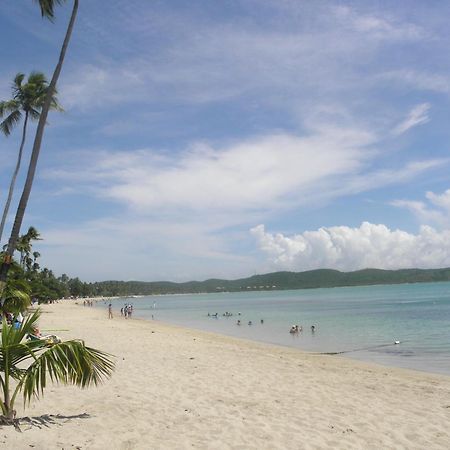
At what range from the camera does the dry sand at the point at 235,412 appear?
256 inches

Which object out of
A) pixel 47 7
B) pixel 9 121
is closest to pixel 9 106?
pixel 9 121

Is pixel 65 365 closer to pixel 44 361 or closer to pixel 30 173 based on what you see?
pixel 44 361

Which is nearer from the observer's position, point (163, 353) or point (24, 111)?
point (163, 353)

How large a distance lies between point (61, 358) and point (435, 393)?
9.28 m

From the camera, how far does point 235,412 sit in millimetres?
8234

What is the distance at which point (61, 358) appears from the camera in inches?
230

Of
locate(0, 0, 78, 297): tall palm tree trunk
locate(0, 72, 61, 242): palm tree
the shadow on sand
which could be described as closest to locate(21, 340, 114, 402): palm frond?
the shadow on sand

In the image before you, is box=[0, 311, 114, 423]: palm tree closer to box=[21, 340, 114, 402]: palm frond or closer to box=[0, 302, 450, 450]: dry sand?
box=[21, 340, 114, 402]: palm frond

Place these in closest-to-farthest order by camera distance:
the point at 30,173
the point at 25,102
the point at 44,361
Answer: the point at 44,361, the point at 30,173, the point at 25,102

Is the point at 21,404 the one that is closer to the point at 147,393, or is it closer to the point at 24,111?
the point at 147,393

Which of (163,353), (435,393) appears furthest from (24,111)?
(435,393)

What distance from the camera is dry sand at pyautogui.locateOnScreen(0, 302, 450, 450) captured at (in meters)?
6.50

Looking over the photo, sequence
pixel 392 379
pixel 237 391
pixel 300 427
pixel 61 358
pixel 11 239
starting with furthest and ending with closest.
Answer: pixel 392 379, pixel 237 391, pixel 11 239, pixel 300 427, pixel 61 358

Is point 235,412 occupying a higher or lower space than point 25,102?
lower
